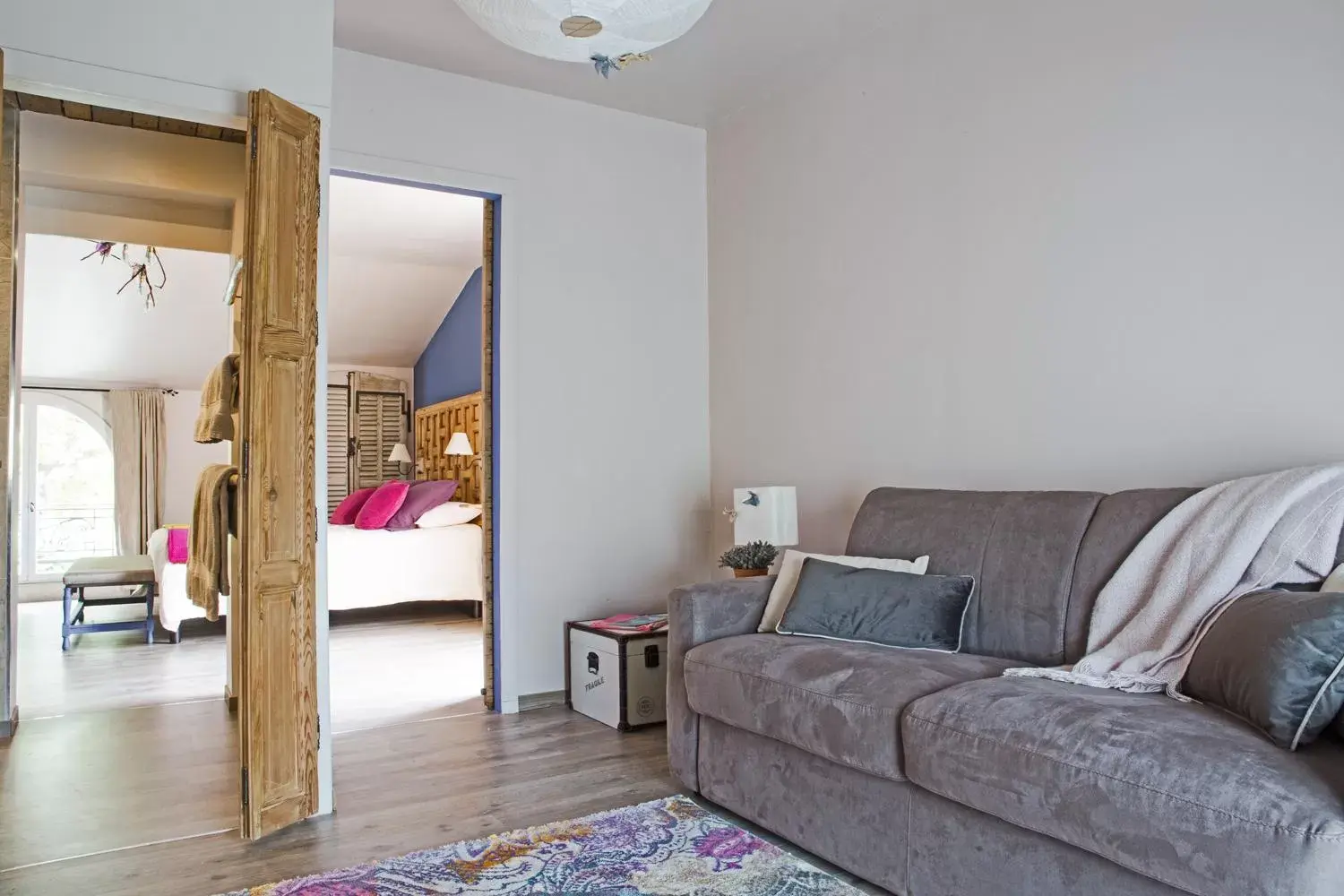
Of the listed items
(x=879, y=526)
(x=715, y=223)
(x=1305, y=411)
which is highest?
(x=715, y=223)

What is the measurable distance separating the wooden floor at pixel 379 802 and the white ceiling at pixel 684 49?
2843 millimetres

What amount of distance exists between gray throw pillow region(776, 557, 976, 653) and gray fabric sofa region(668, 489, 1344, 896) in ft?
0.27

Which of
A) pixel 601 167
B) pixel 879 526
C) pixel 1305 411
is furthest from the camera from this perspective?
pixel 601 167

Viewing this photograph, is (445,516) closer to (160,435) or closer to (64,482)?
(160,435)

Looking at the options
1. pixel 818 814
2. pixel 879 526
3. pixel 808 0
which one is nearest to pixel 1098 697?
pixel 818 814

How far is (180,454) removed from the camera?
9.55 m

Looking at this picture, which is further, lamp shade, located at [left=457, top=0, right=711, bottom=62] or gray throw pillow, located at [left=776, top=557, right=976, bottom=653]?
gray throw pillow, located at [left=776, top=557, right=976, bottom=653]

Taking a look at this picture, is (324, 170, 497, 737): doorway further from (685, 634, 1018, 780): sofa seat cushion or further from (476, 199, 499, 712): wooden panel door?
(685, 634, 1018, 780): sofa seat cushion

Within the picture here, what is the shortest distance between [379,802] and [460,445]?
532cm

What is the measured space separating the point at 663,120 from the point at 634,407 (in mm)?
1499

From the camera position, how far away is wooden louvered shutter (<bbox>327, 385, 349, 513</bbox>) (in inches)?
374

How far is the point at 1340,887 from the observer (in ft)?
4.69

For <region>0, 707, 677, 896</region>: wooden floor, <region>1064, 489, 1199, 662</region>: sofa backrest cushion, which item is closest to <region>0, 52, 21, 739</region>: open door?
Answer: <region>0, 707, 677, 896</region>: wooden floor

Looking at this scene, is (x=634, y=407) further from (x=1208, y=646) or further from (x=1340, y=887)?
(x=1340, y=887)
